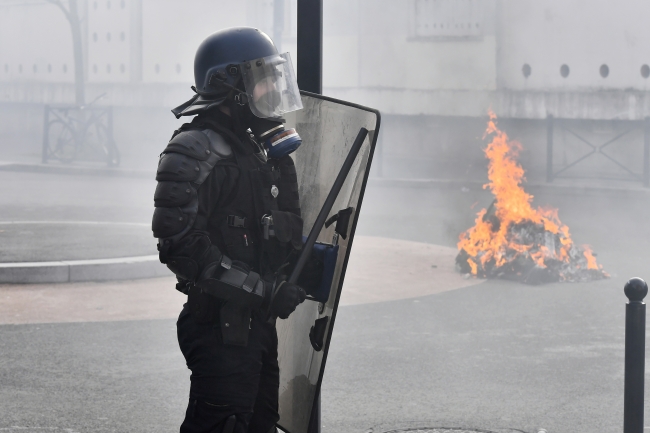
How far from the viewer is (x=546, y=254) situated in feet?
27.9

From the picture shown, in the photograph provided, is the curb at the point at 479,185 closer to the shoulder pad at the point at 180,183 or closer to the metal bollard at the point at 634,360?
the metal bollard at the point at 634,360

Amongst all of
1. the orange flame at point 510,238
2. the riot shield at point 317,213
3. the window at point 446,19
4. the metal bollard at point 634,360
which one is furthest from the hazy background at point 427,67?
the riot shield at point 317,213

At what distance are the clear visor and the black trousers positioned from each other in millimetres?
659

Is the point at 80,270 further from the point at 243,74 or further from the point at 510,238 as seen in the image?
the point at 243,74

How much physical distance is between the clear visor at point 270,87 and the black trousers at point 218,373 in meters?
0.66

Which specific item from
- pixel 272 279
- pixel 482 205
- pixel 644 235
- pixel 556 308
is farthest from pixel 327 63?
pixel 272 279

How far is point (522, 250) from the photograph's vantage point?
28.1 feet

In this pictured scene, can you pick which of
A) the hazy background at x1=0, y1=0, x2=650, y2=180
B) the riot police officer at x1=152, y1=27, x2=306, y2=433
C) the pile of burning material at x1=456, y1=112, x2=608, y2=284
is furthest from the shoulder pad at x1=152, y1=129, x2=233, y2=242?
the hazy background at x1=0, y1=0, x2=650, y2=180

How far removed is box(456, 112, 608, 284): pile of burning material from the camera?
8.41 metres

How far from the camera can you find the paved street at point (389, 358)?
4746 millimetres

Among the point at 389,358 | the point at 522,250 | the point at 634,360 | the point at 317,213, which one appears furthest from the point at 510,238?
the point at 317,213

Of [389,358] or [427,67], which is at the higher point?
[427,67]

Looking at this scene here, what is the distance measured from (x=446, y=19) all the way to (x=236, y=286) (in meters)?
21.1

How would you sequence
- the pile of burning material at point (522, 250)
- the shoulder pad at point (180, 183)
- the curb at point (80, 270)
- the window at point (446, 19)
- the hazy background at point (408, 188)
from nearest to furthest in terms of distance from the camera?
the shoulder pad at point (180, 183)
the hazy background at point (408, 188)
the curb at point (80, 270)
the pile of burning material at point (522, 250)
the window at point (446, 19)
